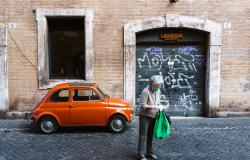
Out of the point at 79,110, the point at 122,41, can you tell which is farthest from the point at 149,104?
the point at 122,41

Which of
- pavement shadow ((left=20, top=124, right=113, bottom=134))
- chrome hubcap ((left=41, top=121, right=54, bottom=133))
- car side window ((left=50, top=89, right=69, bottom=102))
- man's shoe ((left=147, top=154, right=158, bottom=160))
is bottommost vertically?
man's shoe ((left=147, top=154, right=158, bottom=160))

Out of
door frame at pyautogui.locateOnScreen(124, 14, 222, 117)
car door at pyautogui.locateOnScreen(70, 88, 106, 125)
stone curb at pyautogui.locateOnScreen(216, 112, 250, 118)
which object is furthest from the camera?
stone curb at pyautogui.locateOnScreen(216, 112, 250, 118)

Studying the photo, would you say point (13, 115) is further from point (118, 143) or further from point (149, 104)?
point (149, 104)

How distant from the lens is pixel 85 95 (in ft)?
27.8

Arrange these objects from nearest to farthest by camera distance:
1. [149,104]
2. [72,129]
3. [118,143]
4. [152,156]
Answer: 1. [149,104]
2. [152,156]
3. [118,143]
4. [72,129]

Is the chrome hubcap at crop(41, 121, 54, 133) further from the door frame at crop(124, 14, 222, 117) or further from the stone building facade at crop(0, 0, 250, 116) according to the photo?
Answer: the door frame at crop(124, 14, 222, 117)

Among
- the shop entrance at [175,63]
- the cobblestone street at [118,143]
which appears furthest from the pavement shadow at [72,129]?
the shop entrance at [175,63]

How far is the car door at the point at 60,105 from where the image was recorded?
834 cm

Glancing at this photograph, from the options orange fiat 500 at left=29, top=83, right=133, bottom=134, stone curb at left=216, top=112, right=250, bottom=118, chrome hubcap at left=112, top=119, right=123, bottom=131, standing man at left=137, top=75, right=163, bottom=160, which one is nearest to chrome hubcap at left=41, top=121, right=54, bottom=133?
orange fiat 500 at left=29, top=83, right=133, bottom=134

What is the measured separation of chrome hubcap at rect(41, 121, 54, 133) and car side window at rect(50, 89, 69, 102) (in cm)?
65

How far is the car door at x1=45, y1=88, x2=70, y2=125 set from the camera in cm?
834

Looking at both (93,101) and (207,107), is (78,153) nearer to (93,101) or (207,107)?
(93,101)

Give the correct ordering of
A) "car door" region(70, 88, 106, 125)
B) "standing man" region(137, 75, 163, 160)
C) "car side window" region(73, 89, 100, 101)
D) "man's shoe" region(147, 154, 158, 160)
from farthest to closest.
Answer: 1. "car side window" region(73, 89, 100, 101)
2. "car door" region(70, 88, 106, 125)
3. "man's shoe" region(147, 154, 158, 160)
4. "standing man" region(137, 75, 163, 160)

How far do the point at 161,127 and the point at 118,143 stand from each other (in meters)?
1.79
